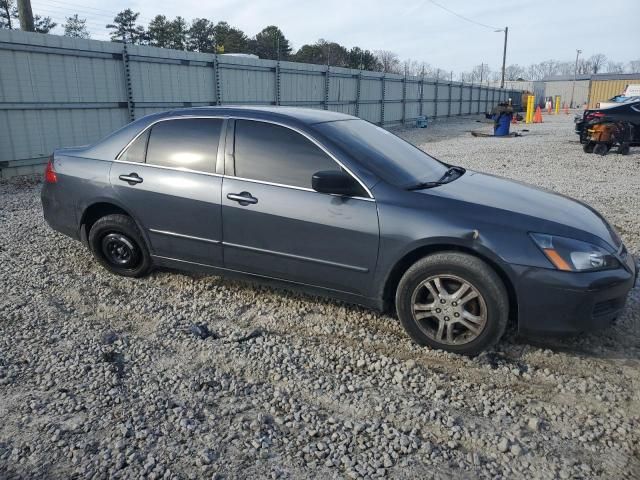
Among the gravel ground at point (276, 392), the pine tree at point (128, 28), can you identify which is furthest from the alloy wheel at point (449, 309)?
the pine tree at point (128, 28)

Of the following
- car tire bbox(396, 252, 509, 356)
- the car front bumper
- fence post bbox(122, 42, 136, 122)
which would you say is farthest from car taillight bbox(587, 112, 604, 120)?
car tire bbox(396, 252, 509, 356)

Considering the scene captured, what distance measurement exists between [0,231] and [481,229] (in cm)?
576

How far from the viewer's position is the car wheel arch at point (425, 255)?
3.16 meters

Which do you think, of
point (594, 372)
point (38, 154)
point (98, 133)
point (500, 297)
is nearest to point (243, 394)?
point (500, 297)

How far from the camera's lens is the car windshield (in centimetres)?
359

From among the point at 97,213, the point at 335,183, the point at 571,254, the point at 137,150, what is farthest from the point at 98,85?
the point at 571,254

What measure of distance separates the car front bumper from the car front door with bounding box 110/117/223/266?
7.41 ft

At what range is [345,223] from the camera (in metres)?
3.40

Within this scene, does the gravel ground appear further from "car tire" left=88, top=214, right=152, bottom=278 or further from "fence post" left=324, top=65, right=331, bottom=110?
"fence post" left=324, top=65, right=331, bottom=110

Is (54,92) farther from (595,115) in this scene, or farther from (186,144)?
(595,115)

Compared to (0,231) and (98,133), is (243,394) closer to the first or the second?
(0,231)

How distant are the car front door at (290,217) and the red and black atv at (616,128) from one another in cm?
1327

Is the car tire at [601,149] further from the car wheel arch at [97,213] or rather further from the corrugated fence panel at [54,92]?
the car wheel arch at [97,213]

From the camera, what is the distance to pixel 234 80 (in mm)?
15164
